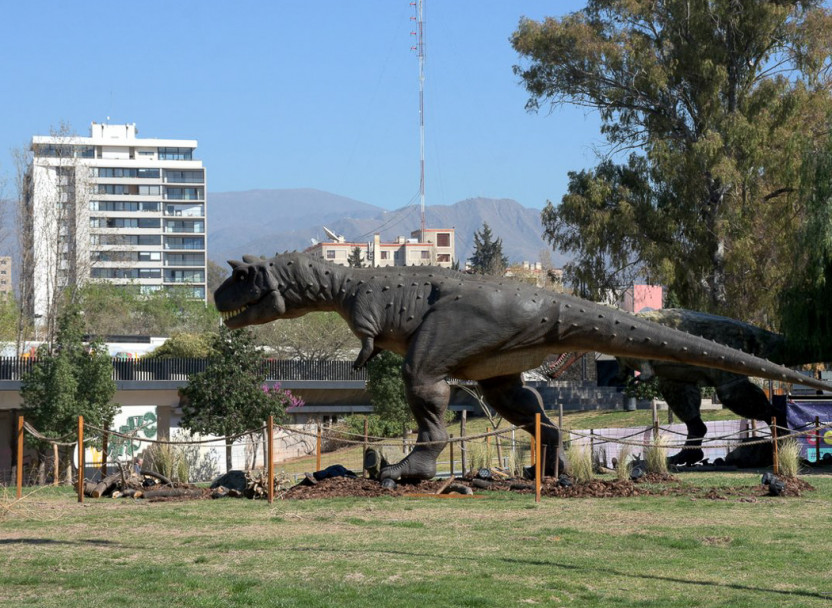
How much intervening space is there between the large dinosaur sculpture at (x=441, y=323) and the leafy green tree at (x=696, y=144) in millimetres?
18389

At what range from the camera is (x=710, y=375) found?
19250mm

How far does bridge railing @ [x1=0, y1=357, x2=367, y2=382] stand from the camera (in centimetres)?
3300

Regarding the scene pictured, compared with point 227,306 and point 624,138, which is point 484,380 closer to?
point 227,306

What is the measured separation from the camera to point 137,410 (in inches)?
1436

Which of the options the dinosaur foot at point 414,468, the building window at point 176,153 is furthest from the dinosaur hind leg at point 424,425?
the building window at point 176,153

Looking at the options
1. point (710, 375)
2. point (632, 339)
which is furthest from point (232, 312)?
point (710, 375)

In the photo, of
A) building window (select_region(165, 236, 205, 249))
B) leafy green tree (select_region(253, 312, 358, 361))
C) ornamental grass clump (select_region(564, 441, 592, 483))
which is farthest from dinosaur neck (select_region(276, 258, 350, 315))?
building window (select_region(165, 236, 205, 249))

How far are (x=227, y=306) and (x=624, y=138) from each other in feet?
77.6

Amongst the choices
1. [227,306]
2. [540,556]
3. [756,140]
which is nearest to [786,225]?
[756,140]

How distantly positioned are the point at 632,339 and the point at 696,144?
1964 centimetres

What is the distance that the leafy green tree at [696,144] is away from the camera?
3250cm

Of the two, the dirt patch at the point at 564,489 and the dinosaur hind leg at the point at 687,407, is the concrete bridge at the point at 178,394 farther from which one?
the dirt patch at the point at 564,489

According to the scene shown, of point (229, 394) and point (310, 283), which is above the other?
point (310, 283)

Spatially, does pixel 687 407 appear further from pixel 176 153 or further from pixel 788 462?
pixel 176 153
